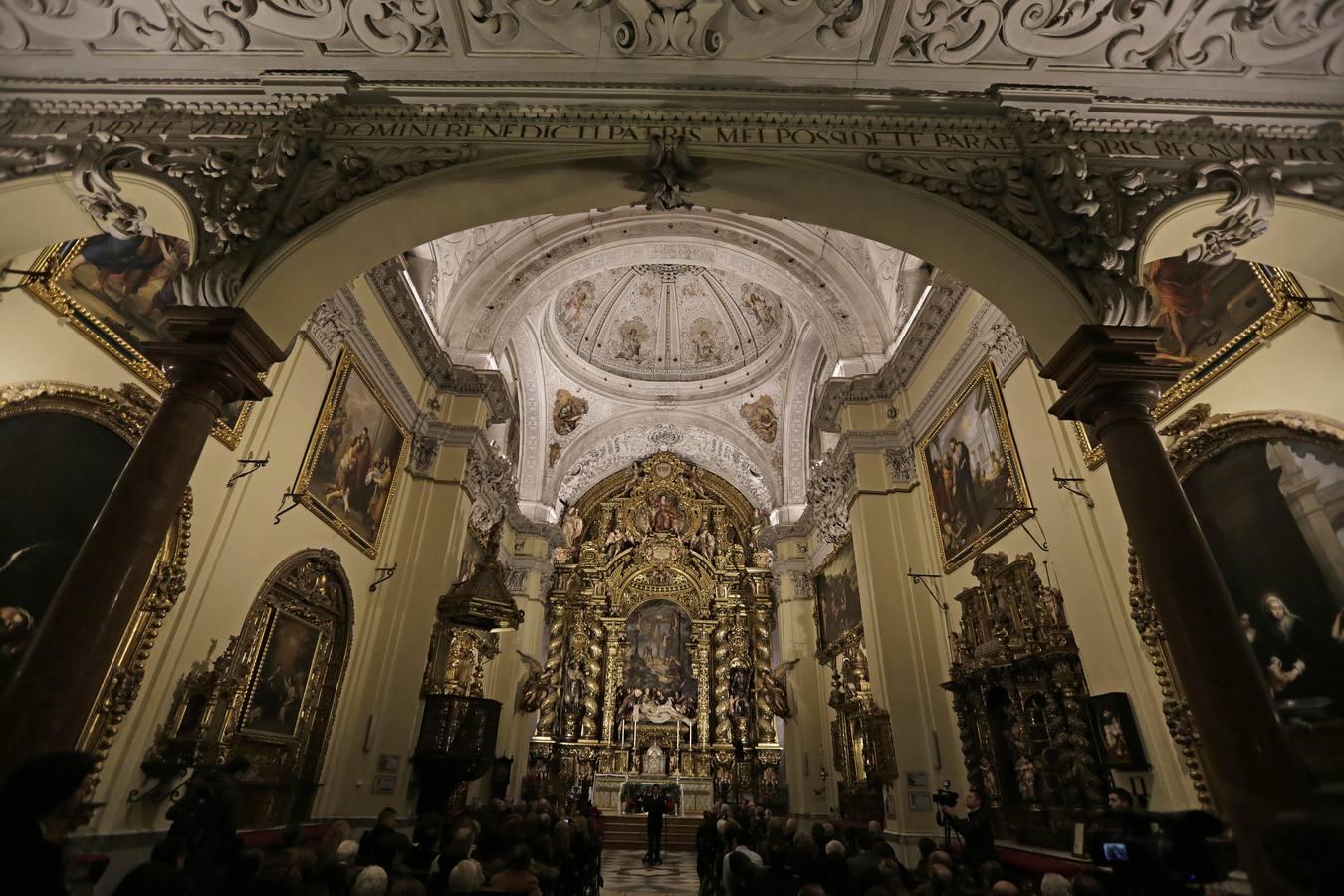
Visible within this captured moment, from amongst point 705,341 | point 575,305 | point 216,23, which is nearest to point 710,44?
point 216,23

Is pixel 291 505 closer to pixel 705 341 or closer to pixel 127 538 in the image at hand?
pixel 127 538

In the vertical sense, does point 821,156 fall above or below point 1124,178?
above

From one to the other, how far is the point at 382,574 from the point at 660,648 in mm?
12176

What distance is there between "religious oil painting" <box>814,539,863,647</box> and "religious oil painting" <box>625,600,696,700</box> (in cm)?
624

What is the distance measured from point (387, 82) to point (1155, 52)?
607 centimetres

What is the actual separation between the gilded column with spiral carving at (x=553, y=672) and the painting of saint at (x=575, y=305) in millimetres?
8619

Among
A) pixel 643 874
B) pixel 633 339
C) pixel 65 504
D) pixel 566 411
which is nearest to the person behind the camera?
pixel 65 504

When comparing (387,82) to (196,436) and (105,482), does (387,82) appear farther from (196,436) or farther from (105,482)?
(105,482)

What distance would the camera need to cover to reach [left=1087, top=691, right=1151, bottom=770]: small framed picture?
5324 millimetres

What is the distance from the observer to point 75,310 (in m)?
5.05

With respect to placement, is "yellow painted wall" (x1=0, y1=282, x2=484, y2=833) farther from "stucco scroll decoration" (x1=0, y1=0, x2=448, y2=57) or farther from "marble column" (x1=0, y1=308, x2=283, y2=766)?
"stucco scroll decoration" (x1=0, y1=0, x2=448, y2=57)

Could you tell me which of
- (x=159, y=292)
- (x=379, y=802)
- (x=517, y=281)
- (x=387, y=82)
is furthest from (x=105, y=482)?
(x=517, y=281)

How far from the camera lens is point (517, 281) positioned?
1152 centimetres

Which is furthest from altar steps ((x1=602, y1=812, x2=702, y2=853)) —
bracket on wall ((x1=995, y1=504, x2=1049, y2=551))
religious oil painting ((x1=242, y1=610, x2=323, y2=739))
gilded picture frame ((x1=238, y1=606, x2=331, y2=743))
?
bracket on wall ((x1=995, y1=504, x2=1049, y2=551))
